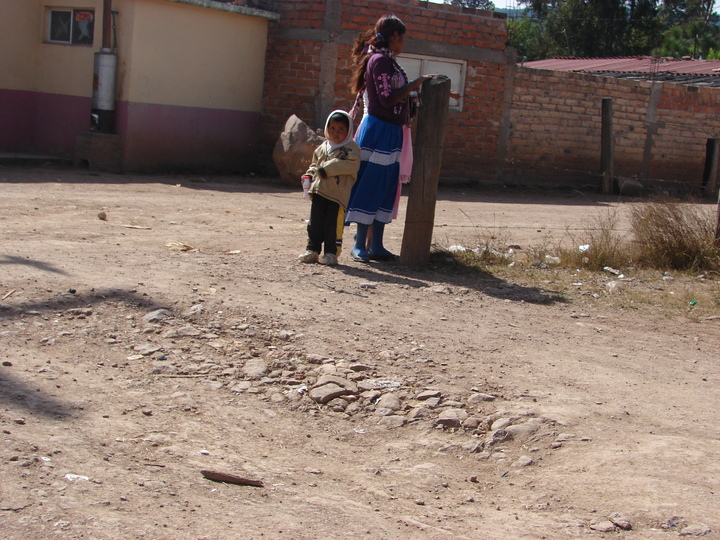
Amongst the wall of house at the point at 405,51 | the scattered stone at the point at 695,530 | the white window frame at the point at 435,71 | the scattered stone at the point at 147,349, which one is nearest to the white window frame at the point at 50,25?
the wall of house at the point at 405,51

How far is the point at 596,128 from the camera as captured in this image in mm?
14055

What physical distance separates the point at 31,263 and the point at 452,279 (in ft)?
9.17

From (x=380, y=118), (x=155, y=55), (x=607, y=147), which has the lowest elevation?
(x=380, y=118)

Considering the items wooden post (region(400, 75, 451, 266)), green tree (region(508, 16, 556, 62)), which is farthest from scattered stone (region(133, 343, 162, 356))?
green tree (region(508, 16, 556, 62))

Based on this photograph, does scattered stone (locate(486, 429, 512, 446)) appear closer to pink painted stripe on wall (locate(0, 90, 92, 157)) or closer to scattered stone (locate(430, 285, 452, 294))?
Answer: scattered stone (locate(430, 285, 452, 294))

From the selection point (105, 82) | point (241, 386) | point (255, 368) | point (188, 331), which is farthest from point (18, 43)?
point (241, 386)

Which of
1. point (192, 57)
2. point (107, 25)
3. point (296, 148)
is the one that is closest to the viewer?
point (296, 148)

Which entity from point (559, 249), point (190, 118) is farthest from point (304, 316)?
point (190, 118)

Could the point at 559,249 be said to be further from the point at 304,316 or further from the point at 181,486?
the point at 181,486

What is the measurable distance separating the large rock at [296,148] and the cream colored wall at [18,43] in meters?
4.37

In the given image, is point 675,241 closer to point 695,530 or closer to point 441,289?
point 441,289

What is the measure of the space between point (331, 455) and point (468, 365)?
109 centimetres

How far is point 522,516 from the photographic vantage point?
2627mm

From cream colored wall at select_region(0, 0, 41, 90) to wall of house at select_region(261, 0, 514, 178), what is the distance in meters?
3.68
